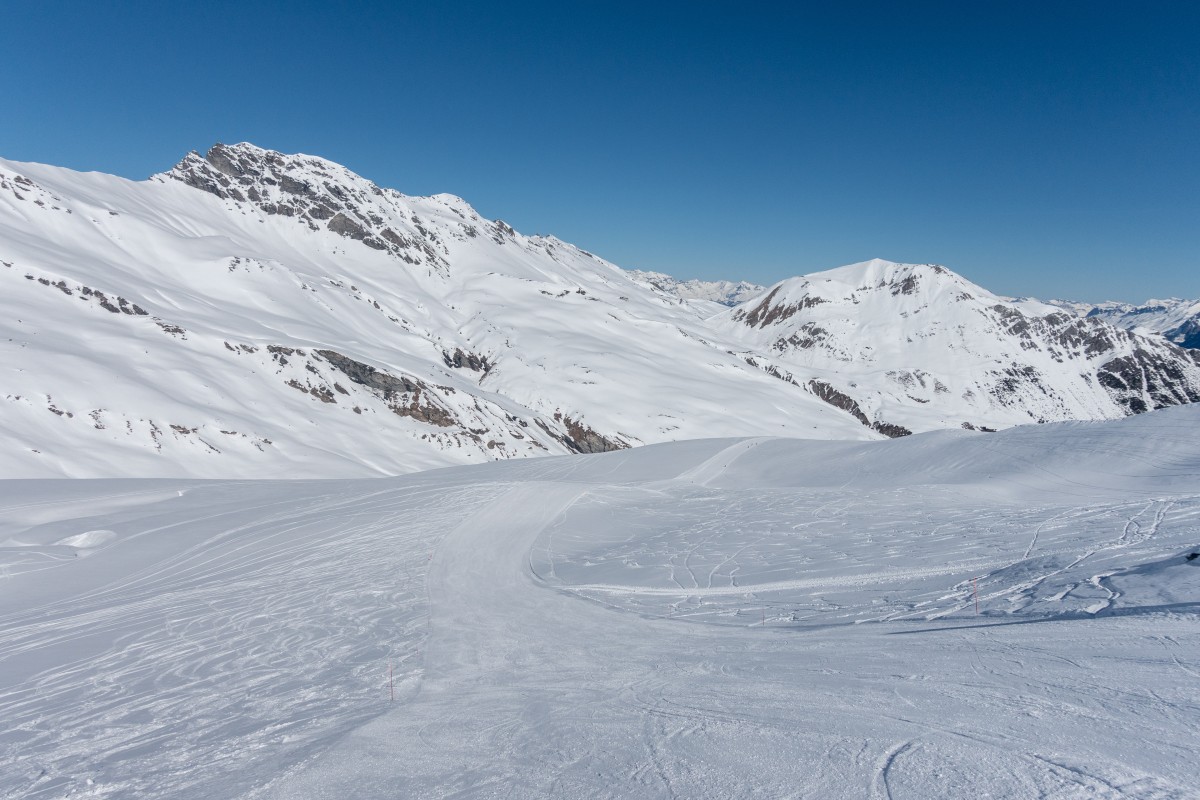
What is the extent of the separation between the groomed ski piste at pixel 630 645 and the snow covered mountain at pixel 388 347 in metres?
20.5

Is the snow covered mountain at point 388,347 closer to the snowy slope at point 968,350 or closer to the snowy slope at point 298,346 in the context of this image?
the snowy slope at point 298,346

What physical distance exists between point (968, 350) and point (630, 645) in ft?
629

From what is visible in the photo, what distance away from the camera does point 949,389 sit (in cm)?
15438

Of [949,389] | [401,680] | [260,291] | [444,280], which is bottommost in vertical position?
[401,680]

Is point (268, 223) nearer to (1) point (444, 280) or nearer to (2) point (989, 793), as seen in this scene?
(1) point (444, 280)

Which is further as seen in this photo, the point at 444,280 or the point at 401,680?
the point at 444,280

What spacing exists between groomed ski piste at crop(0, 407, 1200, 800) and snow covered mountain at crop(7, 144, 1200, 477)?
805 inches

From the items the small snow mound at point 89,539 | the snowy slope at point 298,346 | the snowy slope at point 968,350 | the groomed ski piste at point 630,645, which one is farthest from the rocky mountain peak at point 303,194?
the groomed ski piste at point 630,645

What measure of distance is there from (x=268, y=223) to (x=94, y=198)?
38.1 meters

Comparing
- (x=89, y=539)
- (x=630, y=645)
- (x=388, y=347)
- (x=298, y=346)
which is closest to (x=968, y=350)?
(x=388, y=347)

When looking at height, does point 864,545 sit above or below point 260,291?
below

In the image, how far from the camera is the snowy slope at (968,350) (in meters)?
159

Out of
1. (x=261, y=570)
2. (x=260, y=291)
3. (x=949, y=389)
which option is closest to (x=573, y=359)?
(x=260, y=291)

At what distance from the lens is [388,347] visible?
80312 millimetres
